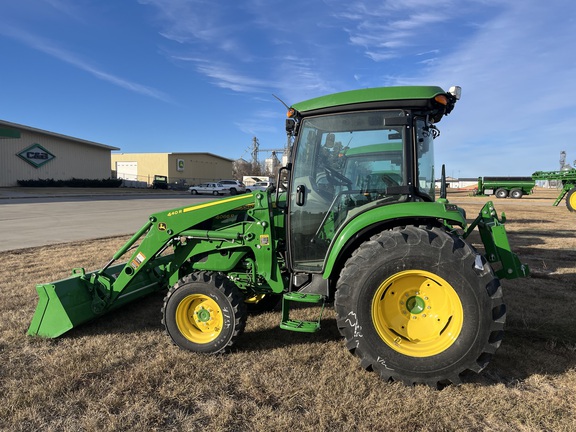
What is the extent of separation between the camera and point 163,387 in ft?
9.65

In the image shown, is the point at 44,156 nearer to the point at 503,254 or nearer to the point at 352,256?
the point at 352,256

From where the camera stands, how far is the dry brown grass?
2549 mm

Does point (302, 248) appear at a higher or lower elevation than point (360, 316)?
higher

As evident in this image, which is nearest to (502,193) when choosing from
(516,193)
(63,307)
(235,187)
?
(516,193)

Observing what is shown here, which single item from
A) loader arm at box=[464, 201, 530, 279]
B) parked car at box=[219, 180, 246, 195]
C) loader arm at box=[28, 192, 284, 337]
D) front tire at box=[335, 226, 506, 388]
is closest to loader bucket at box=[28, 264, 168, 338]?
loader arm at box=[28, 192, 284, 337]

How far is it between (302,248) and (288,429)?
5.06 ft

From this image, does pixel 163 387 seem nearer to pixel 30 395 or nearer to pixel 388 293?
pixel 30 395

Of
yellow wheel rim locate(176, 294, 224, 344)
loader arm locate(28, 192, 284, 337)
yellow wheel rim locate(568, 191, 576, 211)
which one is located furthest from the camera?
yellow wheel rim locate(568, 191, 576, 211)

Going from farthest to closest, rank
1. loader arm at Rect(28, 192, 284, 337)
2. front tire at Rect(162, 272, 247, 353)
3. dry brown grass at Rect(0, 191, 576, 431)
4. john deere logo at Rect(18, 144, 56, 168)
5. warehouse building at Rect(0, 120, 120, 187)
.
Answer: john deere logo at Rect(18, 144, 56, 168), warehouse building at Rect(0, 120, 120, 187), loader arm at Rect(28, 192, 284, 337), front tire at Rect(162, 272, 247, 353), dry brown grass at Rect(0, 191, 576, 431)

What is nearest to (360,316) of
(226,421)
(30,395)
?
(226,421)

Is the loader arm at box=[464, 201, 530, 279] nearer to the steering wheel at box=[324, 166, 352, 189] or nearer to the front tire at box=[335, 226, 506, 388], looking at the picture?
the front tire at box=[335, 226, 506, 388]

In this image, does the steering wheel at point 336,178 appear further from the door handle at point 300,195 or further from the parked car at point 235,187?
the parked car at point 235,187

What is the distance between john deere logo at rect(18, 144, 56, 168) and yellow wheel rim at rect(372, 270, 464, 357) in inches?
1654

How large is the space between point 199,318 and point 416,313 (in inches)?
79.0
